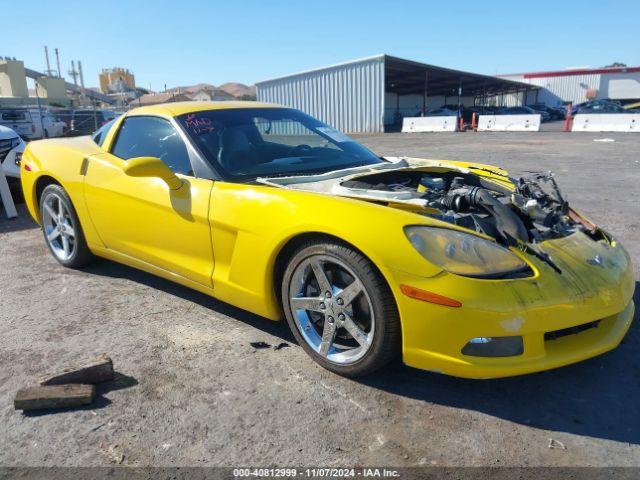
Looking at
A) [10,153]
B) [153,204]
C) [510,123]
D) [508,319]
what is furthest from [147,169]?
[510,123]

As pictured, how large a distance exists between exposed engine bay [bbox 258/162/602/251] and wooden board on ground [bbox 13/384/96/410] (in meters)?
1.45

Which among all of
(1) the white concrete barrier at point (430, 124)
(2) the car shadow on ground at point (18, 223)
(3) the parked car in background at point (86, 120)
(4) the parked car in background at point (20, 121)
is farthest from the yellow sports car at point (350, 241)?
(1) the white concrete barrier at point (430, 124)

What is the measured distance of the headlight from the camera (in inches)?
84.7

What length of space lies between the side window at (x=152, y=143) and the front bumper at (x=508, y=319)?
1724mm

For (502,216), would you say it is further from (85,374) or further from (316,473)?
(85,374)

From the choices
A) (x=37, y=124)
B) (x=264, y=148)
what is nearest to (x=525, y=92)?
(x=37, y=124)

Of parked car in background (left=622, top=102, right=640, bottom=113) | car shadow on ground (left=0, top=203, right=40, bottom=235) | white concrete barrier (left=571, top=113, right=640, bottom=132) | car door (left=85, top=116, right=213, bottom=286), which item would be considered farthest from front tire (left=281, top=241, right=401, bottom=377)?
parked car in background (left=622, top=102, right=640, bottom=113)

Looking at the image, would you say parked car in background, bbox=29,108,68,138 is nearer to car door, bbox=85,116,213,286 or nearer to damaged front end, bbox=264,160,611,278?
car door, bbox=85,116,213,286

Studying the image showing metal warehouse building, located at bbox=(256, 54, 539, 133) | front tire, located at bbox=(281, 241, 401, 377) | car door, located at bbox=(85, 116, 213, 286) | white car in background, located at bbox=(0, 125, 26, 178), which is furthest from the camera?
metal warehouse building, located at bbox=(256, 54, 539, 133)

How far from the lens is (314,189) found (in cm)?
280

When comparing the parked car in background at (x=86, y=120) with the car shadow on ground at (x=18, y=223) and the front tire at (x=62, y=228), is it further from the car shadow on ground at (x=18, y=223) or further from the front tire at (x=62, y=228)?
the front tire at (x=62, y=228)

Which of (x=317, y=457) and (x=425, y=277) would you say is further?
(x=425, y=277)

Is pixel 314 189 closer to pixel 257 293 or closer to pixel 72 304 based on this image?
pixel 257 293

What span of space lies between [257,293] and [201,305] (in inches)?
34.7
